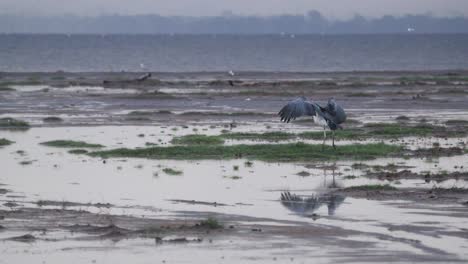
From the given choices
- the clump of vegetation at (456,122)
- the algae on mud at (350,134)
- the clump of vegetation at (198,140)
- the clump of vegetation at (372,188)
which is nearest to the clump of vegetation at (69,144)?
the clump of vegetation at (198,140)

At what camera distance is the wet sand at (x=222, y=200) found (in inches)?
590

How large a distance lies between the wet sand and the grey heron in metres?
1.45

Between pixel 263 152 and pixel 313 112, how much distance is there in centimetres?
171

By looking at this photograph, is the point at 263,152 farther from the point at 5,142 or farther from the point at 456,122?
the point at 456,122

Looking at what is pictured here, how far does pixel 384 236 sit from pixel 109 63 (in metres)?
96.6

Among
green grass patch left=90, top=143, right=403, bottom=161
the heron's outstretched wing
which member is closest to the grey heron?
the heron's outstretched wing

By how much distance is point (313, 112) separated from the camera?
89.4 feet

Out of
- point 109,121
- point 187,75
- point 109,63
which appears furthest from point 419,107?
point 109,63

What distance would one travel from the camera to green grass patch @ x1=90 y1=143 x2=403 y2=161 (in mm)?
26375

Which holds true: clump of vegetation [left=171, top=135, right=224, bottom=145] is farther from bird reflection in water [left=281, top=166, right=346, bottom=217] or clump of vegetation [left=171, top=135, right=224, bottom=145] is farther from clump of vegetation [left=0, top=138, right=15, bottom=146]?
bird reflection in water [left=281, top=166, right=346, bottom=217]

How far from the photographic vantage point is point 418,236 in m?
15.9

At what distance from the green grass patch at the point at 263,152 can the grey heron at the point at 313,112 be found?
629 millimetres

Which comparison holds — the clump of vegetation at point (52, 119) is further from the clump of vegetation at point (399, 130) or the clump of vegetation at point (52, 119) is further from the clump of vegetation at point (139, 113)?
the clump of vegetation at point (399, 130)

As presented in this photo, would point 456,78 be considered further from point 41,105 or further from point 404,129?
point 404,129
